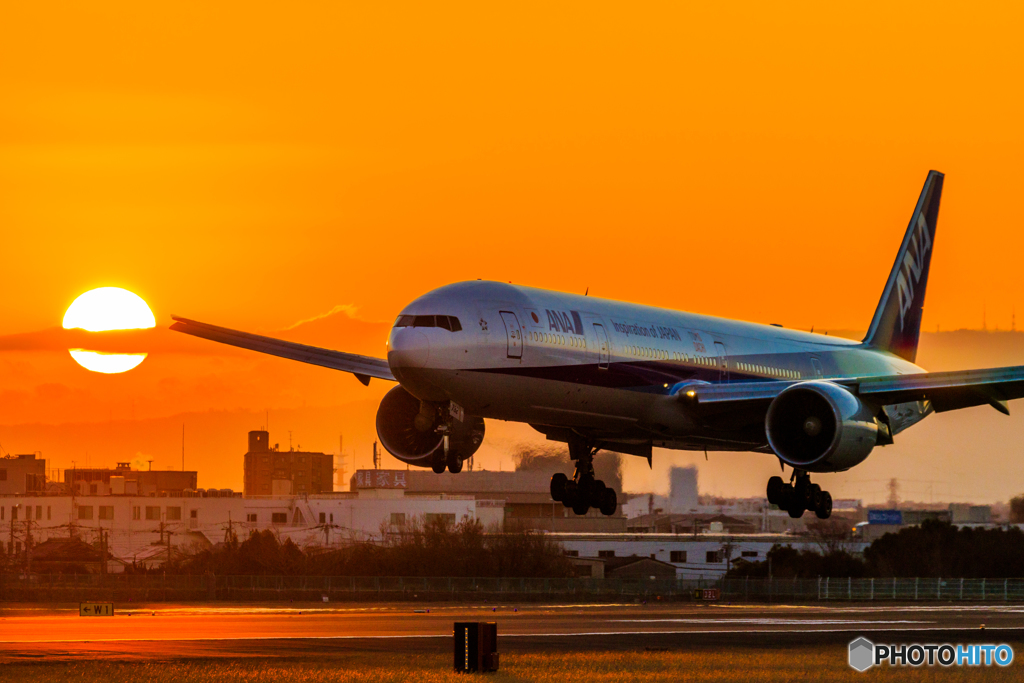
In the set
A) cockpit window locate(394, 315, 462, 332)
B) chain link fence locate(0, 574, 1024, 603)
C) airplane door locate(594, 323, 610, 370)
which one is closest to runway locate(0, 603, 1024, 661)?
chain link fence locate(0, 574, 1024, 603)

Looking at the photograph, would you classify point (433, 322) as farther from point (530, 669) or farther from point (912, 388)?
point (912, 388)

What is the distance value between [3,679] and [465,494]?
90119mm

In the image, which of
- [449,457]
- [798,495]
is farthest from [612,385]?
[798,495]

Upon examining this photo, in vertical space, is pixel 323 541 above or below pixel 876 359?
below

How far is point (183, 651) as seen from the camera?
5362cm

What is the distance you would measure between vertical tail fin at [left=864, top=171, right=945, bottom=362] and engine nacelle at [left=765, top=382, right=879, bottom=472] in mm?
16996

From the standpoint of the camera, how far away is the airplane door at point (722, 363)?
51.8 m

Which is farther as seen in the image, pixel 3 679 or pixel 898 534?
pixel 898 534

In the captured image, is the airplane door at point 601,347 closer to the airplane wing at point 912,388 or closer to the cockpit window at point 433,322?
the airplane wing at point 912,388

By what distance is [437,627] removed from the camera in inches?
2623

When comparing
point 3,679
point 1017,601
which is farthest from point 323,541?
point 3,679

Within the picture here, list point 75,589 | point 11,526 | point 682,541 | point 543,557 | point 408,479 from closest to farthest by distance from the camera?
point 75,589 < point 543,557 < point 682,541 < point 11,526 < point 408,479

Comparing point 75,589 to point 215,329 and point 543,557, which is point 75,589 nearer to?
point 543,557

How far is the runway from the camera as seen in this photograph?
55.9 m
